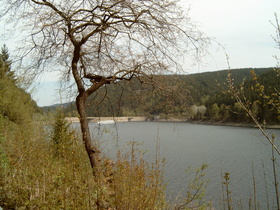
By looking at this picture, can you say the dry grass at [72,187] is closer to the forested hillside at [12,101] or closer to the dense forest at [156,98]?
the dense forest at [156,98]

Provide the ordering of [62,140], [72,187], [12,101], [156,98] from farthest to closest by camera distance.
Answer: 1. [12,101]
2. [156,98]
3. [62,140]
4. [72,187]

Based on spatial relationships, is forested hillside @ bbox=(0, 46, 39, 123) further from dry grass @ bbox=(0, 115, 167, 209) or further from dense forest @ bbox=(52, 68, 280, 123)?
dry grass @ bbox=(0, 115, 167, 209)

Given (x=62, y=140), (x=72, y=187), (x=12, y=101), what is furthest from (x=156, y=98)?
(x=12, y=101)

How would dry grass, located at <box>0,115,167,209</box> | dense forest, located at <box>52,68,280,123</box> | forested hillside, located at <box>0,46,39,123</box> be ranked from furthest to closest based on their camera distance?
forested hillside, located at <box>0,46,39,123</box> → dense forest, located at <box>52,68,280,123</box> → dry grass, located at <box>0,115,167,209</box>

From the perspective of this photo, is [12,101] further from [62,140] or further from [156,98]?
[62,140]

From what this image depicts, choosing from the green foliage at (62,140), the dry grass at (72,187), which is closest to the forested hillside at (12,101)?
the green foliage at (62,140)

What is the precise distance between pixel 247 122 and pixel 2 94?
4706 cm

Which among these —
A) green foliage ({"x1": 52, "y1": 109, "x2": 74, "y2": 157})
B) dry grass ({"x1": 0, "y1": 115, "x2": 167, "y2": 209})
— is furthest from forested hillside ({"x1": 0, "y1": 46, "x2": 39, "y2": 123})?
dry grass ({"x1": 0, "y1": 115, "x2": 167, "y2": 209})

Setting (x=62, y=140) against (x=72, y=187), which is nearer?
(x=72, y=187)

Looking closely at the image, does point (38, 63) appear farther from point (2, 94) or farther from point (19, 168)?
point (2, 94)

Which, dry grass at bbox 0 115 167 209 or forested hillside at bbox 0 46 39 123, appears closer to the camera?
dry grass at bbox 0 115 167 209

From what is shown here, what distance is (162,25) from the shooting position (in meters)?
3.26

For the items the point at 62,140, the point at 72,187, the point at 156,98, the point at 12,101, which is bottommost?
the point at 72,187

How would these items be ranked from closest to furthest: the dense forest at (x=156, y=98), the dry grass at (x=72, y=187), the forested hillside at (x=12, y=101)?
the dry grass at (x=72, y=187) < the dense forest at (x=156, y=98) < the forested hillside at (x=12, y=101)
